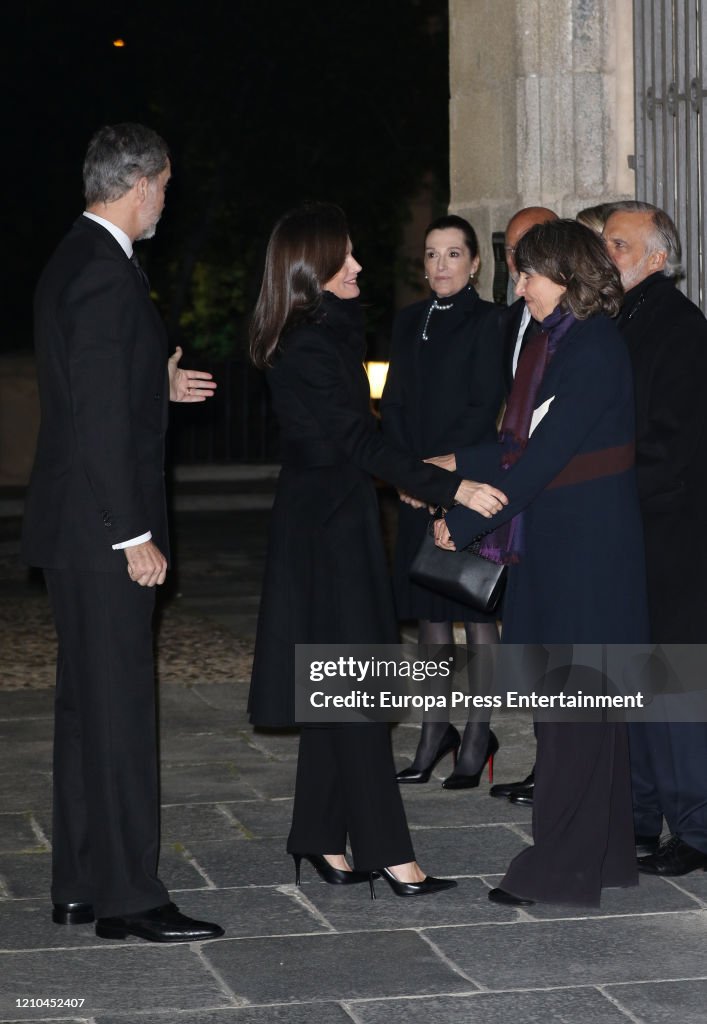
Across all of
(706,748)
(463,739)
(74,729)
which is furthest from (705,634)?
(74,729)

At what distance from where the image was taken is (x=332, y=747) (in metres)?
5.25

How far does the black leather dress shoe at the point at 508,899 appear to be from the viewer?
5.05m

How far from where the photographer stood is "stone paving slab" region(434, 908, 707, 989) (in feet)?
14.6

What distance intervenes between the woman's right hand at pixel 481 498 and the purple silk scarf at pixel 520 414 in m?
0.12

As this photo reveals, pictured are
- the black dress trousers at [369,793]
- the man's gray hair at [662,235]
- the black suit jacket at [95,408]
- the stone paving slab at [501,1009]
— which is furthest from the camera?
the man's gray hair at [662,235]

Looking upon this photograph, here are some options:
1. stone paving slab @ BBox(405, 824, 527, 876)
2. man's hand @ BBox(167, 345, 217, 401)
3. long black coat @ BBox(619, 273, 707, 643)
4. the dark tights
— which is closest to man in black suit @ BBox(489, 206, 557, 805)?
the dark tights

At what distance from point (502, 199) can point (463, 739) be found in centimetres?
346

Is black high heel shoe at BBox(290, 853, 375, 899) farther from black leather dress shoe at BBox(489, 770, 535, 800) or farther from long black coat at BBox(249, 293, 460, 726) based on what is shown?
black leather dress shoe at BBox(489, 770, 535, 800)

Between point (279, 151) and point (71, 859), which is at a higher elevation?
point (279, 151)

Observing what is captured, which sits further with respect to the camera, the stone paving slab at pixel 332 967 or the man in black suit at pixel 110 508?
the man in black suit at pixel 110 508

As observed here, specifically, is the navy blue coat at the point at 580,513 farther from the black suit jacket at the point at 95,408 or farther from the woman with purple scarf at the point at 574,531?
the black suit jacket at the point at 95,408

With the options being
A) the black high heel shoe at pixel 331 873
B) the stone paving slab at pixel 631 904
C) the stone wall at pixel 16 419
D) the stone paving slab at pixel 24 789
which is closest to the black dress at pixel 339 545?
the black high heel shoe at pixel 331 873

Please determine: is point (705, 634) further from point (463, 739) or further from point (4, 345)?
point (4, 345)

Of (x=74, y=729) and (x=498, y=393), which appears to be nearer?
(x=74, y=729)
